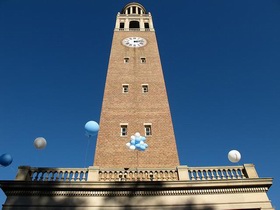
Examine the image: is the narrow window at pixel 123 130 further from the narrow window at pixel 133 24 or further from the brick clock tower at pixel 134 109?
the narrow window at pixel 133 24

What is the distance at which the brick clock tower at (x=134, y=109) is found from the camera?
820 inches

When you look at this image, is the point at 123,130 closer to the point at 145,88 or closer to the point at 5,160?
the point at 145,88

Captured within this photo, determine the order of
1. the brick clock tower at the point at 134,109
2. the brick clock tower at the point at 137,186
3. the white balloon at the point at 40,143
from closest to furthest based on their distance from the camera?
the brick clock tower at the point at 137,186 < the white balloon at the point at 40,143 < the brick clock tower at the point at 134,109

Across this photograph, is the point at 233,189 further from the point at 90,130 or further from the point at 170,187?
the point at 90,130

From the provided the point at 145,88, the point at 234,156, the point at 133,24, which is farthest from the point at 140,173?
the point at 133,24

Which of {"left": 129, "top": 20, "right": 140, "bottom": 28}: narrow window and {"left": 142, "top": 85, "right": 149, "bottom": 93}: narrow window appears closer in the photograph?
{"left": 142, "top": 85, "right": 149, "bottom": 93}: narrow window

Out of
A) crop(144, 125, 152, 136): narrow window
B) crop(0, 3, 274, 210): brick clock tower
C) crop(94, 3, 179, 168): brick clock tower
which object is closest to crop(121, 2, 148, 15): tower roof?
crop(94, 3, 179, 168): brick clock tower

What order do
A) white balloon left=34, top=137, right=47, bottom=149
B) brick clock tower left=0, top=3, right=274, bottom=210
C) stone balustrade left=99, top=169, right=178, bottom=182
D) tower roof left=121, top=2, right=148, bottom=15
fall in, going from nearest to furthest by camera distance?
brick clock tower left=0, top=3, right=274, bottom=210 < white balloon left=34, top=137, right=47, bottom=149 < stone balustrade left=99, top=169, right=178, bottom=182 < tower roof left=121, top=2, right=148, bottom=15

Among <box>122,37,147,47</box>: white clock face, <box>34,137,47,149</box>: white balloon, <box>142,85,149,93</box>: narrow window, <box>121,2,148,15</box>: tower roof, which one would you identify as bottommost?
<box>34,137,47,149</box>: white balloon

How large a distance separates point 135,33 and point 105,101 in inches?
609

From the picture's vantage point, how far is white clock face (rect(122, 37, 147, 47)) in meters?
34.4

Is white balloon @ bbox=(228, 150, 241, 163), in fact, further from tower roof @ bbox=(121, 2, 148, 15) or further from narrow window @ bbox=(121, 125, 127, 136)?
tower roof @ bbox=(121, 2, 148, 15)

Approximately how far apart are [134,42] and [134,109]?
13.4m

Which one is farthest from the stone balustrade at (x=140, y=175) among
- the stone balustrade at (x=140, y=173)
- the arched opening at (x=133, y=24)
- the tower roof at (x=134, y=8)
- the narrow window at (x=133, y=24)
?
the tower roof at (x=134, y=8)
